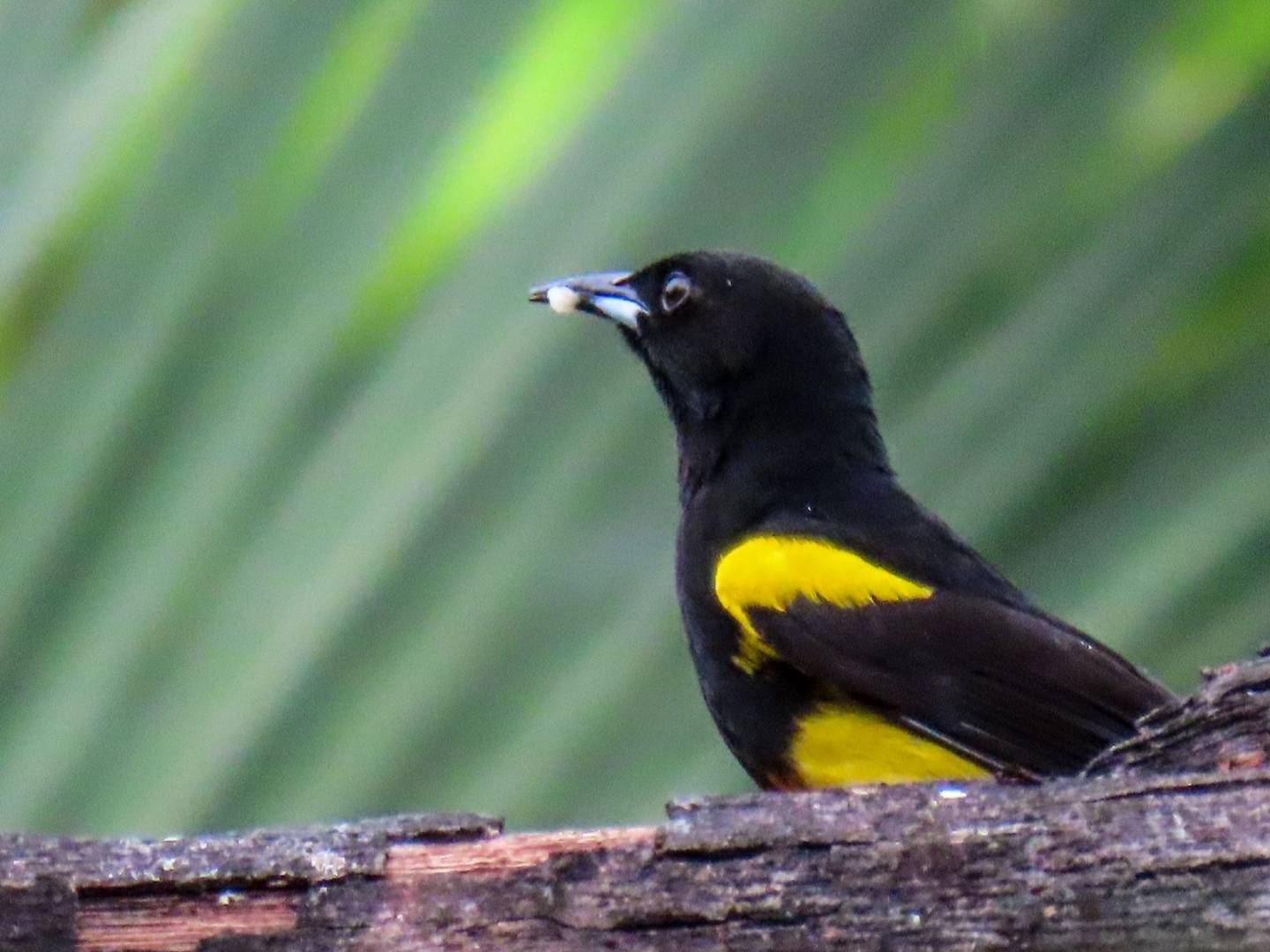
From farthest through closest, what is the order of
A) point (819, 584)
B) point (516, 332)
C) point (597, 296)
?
point (597, 296) → point (819, 584) → point (516, 332)

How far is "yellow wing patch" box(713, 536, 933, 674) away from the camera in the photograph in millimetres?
3584

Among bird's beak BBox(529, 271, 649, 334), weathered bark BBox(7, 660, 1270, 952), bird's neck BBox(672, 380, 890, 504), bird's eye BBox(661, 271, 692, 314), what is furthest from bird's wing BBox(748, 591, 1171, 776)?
weathered bark BBox(7, 660, 1270, 952)

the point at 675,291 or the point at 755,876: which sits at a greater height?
the point at 675,291

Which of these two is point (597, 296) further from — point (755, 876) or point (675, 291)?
point (755, 876)

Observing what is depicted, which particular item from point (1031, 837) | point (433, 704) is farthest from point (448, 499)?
point (1031, 837)

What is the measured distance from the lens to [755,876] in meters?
1.76

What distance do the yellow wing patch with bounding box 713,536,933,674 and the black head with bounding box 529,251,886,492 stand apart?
1.30 ft

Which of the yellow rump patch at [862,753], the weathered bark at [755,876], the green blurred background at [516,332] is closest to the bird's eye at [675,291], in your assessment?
the green blurred background at [516,332]

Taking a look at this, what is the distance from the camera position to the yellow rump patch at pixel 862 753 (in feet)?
11.1

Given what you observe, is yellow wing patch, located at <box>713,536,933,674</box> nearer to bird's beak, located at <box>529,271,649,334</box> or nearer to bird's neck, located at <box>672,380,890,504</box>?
bird's neck, located at <box>672,380,890,504</box>

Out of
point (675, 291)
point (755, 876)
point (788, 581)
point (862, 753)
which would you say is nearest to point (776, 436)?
point (675, 291)

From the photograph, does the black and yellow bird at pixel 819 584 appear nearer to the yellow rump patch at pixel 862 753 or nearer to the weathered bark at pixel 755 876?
the yellow rump patch at pixel 862 753

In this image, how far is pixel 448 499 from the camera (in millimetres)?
3277

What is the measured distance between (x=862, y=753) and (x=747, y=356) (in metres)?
1.15
